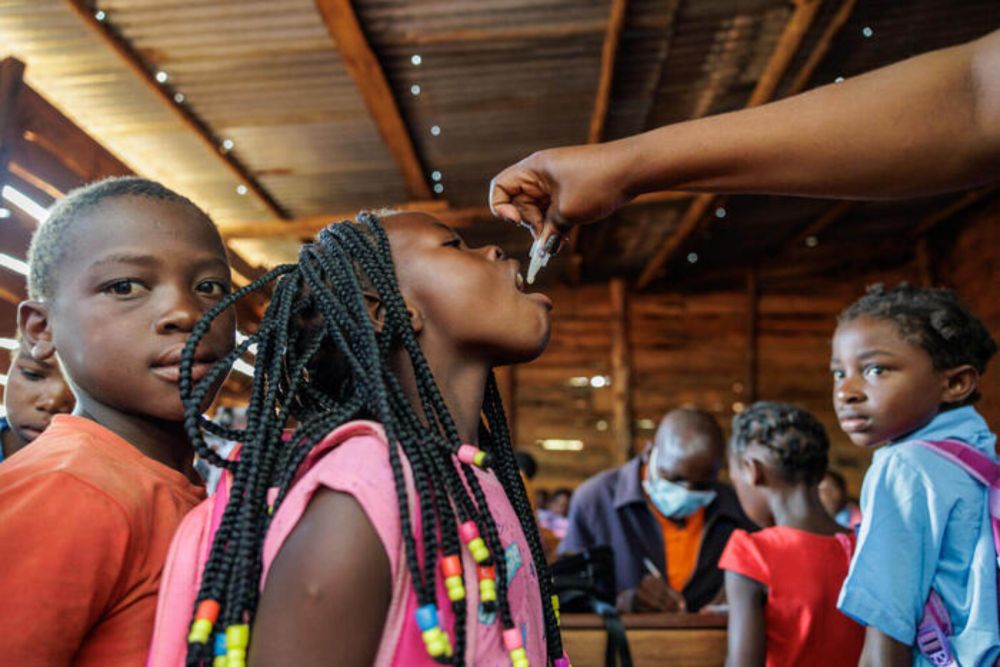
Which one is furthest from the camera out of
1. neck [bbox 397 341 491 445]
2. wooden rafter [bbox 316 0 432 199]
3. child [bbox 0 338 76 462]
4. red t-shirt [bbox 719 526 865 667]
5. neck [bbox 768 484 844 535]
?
wooden rafter [bbox 316 0 432 199]

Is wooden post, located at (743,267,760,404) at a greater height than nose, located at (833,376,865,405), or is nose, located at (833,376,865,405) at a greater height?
wooden post, located at (743,267,760,404)

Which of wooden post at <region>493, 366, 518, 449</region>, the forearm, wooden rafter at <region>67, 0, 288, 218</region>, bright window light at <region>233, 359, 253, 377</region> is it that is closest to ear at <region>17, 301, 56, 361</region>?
the forearm

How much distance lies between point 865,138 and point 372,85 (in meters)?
4.45

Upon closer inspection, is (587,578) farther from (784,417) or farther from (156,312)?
(156,312)

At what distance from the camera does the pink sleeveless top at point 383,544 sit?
1066 mm

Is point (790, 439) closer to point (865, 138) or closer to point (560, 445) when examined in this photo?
point (865, 138)

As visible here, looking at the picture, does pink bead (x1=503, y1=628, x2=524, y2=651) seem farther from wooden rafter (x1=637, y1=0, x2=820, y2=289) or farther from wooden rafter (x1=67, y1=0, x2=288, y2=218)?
wooden rafter (x1=67, y1=0, x2=288, y2=218)

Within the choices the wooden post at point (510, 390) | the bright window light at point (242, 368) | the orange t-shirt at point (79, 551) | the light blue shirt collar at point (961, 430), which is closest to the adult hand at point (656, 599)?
the light blue shirt collar at point (961, 430)

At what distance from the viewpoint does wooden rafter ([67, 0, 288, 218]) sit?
4.42 meters

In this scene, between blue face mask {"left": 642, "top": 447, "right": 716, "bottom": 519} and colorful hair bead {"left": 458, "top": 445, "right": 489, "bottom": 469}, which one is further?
blue face mask {"left": 642, "top": 447, "right": 716, "bottom": 519}

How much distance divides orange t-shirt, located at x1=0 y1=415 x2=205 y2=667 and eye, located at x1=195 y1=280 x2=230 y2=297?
1.00 ft

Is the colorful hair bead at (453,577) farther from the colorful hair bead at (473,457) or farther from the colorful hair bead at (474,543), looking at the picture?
the colorful hair bead at (473,457)

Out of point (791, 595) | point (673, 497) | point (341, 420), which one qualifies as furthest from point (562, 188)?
point (673, 497)

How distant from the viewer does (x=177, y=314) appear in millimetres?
1370
